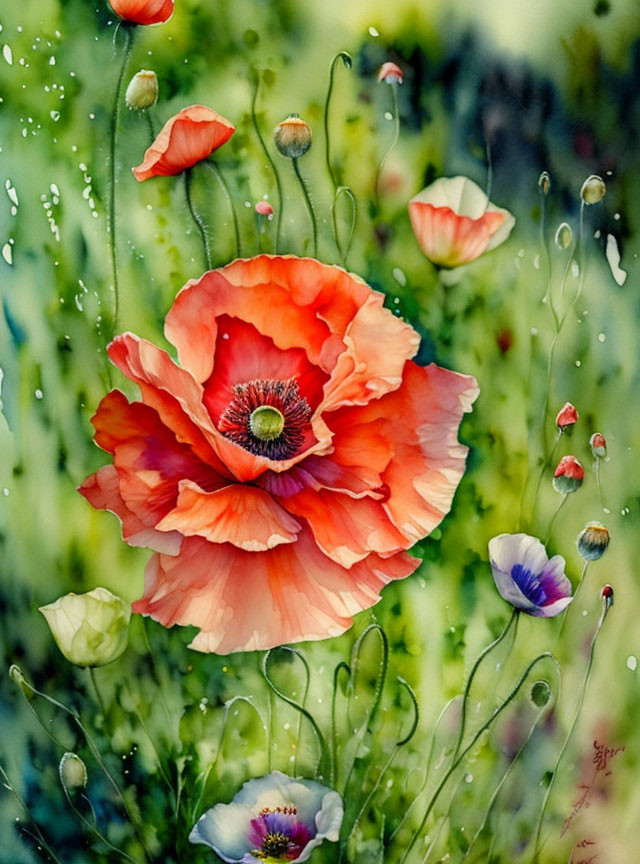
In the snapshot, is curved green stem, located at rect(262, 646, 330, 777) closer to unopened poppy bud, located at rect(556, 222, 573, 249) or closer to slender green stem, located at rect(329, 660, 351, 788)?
slender green stem, located at rect(329, 660, 351, 788)

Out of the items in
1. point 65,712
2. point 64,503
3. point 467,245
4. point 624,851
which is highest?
point 467,245

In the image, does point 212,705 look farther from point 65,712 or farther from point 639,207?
point 639,207

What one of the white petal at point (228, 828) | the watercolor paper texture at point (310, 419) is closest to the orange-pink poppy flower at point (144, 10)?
the watercolor paper texture at point (310, 419)

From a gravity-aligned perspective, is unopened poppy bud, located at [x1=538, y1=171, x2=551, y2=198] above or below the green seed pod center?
above

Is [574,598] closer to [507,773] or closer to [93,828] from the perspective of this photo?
[507,773]

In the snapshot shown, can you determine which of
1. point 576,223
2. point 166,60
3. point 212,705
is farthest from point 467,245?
point 212,705

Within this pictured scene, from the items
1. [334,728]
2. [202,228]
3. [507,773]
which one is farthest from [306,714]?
[202,228]
